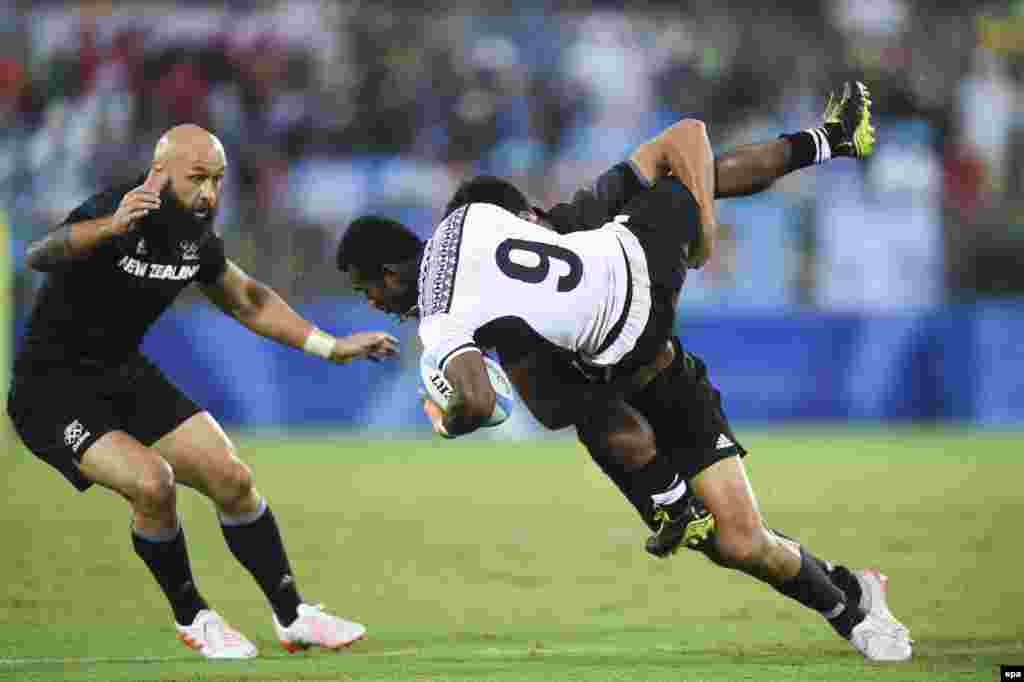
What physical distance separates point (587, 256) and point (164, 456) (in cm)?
237

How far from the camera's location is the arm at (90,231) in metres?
7.23

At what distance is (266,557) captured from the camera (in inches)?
317

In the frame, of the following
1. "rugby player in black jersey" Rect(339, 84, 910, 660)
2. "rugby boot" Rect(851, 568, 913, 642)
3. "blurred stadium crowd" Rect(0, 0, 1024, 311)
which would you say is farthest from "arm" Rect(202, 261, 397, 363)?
"blurred stadium crowd" Rect(0, 0, 1024, 311)

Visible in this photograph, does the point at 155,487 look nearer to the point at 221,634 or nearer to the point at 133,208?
the point at 221,634

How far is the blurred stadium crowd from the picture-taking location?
779 inches

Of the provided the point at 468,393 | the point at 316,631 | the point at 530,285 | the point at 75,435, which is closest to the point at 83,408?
the point at 75,435

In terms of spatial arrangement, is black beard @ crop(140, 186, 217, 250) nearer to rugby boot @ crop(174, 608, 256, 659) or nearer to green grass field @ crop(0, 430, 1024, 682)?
rugby boot @ crop(174, 608, 256, 659)

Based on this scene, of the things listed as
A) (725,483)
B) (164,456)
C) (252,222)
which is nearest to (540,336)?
(725,483)

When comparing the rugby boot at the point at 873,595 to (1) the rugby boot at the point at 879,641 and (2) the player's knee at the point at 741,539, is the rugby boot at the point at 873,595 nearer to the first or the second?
(1) the rugby boot at the point at 879,641

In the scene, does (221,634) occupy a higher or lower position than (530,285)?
lower

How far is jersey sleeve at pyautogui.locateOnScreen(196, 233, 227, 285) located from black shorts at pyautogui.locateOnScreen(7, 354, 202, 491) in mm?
532

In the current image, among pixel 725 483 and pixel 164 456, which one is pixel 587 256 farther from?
pixel 164 456

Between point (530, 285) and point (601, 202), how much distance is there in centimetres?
103

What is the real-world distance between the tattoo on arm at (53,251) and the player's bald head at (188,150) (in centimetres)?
56
